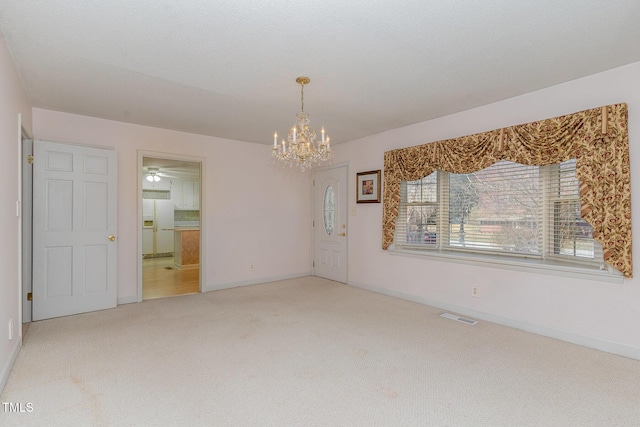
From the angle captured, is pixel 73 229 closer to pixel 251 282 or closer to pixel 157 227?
pixel 251 282

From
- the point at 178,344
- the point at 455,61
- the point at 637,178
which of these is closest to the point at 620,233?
the point at 637,178

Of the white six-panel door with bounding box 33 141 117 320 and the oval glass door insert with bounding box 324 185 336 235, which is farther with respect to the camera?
the oval glass door insert with bounding box 324 185 336 235

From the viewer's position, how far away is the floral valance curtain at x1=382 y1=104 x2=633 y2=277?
289cm

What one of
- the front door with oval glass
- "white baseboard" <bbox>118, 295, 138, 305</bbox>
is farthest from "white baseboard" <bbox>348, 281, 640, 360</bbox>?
"white baseboard" <bbox>118, 295, 138, 305</bbox>

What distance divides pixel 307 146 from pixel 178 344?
7.32 ft

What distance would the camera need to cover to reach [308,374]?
257 cm

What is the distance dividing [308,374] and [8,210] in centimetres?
263

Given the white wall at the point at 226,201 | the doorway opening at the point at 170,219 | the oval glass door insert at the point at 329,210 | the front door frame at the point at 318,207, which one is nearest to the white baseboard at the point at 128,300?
the white wall at the point at 226,201

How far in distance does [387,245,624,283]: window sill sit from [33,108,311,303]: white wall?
8.05 ft

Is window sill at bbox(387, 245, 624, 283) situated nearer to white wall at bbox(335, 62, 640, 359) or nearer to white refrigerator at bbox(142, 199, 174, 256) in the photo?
white wall at bbox(335, 62, 640, 359)

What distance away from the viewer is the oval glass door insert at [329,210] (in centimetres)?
618

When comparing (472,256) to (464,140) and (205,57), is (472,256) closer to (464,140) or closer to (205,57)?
(464,140)

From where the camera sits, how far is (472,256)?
414cm

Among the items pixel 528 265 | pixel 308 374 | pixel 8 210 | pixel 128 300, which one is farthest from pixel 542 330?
pixel 128 300
